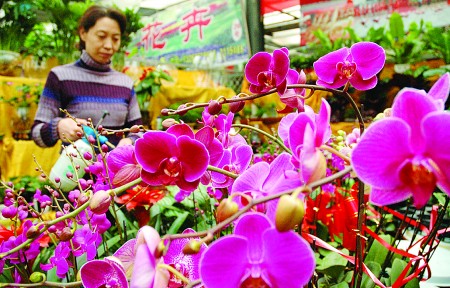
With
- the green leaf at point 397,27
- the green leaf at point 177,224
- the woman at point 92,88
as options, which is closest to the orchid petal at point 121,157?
the green leaf at point 177,224

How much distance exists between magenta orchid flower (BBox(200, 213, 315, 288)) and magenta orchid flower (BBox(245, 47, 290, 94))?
17 cm

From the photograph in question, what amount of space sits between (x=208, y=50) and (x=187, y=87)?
546 mm

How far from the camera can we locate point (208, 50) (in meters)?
3.27

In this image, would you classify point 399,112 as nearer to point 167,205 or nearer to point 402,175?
point 402,175

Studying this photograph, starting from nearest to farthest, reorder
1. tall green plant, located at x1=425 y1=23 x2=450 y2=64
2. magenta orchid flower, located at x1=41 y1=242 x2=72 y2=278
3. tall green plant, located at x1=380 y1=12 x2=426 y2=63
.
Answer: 1. magenta orchid flower, located at x1=41 y1=242 x2=72 y2=278
2. tall green plant, located at x1=425 y1=23 x2=450 y2=64
3. tall green plant, located at x1=380 y1=12 x2=426 y2=63

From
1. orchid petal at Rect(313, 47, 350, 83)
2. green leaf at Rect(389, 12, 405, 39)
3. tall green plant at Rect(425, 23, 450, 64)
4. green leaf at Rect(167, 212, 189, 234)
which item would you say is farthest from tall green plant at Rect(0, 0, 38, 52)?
orchid petal at Rect(313, 47, 350, 83)

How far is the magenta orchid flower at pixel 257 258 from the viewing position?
0.21 metres

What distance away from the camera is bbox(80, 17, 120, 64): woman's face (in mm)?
1563

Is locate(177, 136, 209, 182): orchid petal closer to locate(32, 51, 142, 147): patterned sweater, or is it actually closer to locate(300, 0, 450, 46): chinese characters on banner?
locate(32, 51, 142, 147): patterned sweater

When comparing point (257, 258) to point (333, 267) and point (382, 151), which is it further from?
point (333, 267)

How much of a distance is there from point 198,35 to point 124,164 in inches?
127

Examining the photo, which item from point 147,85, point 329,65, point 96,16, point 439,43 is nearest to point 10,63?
point 147,85

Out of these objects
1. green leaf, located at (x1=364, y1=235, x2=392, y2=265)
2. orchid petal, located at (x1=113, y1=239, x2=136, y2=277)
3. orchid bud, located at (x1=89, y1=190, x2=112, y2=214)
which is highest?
orchid bud, located at (x1=89, y1=190, x2=112, y2=214)

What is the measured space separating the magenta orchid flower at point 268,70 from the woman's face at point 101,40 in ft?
4.28
